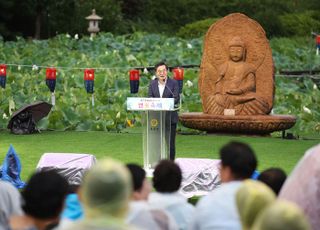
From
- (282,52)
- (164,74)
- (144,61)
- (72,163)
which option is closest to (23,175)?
(72,163)

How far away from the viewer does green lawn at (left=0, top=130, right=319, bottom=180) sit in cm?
1580

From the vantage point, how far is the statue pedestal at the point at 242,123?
1878 cm

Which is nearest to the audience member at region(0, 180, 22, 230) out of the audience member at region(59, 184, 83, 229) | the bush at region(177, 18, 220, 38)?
the audience member at region(59, 184, 83, 229)

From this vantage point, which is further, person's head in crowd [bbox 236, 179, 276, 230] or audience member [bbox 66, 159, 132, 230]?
person's head in crowd [bbox 236, 179, 276, 230]

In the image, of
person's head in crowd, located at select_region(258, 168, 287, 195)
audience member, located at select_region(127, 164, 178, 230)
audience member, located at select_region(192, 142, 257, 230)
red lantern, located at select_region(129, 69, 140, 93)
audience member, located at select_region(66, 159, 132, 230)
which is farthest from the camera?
red lantern, located at select_region(129, 69, 140, 93)

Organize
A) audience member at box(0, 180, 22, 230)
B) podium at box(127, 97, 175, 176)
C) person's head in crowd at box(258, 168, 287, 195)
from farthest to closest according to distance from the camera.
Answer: podium at box(127, 97, 175, 176) < person's head in crowd at box(258, 168, 287, 195) < audience member at box(0, 180, 22, 230)

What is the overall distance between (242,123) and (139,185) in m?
11.7

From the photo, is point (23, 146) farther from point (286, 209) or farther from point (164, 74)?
point (286, 209)

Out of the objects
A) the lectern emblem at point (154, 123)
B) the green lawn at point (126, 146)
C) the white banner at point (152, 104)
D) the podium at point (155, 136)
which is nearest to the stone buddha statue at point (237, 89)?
the green lawn at point (126, 146)

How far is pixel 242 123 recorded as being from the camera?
18828mm

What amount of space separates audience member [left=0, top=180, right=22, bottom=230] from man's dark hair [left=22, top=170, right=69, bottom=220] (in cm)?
54

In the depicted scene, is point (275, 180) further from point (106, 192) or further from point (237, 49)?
point (237, 49)

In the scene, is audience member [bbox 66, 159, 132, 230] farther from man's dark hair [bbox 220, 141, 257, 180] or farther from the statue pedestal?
the statue pedestal

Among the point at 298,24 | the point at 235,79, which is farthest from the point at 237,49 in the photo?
the point at 298,24
